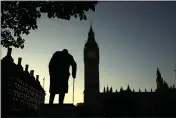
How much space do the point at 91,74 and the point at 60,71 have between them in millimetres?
82074

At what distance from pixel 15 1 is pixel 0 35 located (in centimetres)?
155

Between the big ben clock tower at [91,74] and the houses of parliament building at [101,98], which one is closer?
the houses of parliament building at [101,98]

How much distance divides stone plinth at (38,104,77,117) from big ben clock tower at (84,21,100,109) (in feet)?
263

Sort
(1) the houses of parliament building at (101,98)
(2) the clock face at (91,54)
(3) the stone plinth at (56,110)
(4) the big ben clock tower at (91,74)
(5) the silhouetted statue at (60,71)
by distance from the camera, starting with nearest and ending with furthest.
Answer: (3) the stone plinth at (56,110), (5) the silhouetted statue at (60,71), (1) the houses of parliament building at (101,98), (4) the big ben clock tower at (91,74), (2) the clock face at (91,54)

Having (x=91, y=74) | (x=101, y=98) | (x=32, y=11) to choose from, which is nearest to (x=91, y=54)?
(x=91, y=74)

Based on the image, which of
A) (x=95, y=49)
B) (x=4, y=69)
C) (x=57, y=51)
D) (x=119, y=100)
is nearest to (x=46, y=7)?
(x=57, y=51)

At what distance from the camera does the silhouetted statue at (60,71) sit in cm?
898

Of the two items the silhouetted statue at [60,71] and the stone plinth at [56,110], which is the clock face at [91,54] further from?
the stone plinth at [56,110]

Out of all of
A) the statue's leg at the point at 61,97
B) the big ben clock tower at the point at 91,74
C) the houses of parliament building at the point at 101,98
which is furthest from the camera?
the big ben clock tower at the point at 91,74

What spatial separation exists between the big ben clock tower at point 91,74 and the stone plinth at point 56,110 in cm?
8012

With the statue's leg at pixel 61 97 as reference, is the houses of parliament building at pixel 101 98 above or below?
above

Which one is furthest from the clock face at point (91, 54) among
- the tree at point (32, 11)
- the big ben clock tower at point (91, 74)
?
the tree at point (32, 11)

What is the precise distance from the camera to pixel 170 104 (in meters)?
69.8

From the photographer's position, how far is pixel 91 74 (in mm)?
91000
